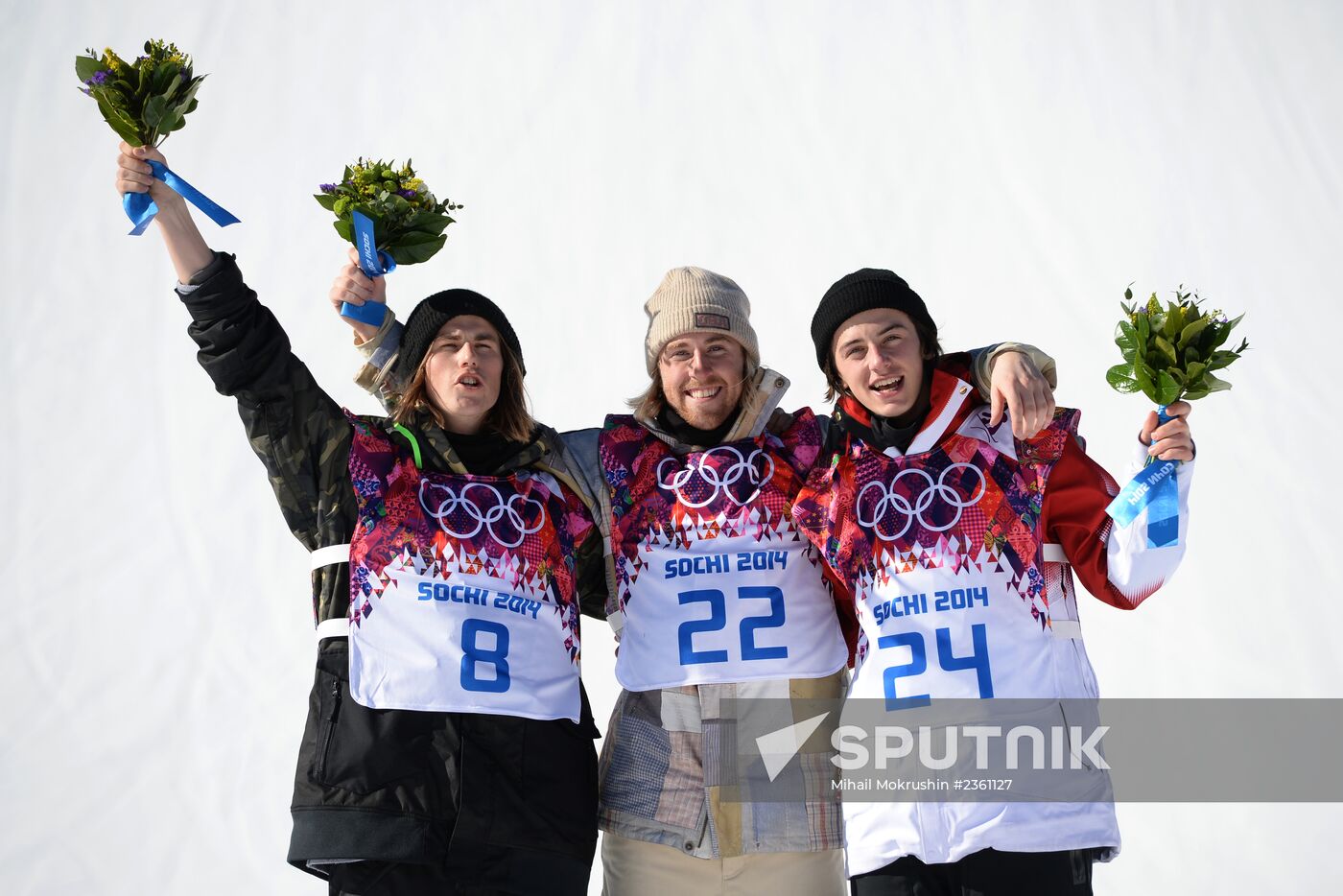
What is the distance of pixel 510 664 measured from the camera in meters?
2.60

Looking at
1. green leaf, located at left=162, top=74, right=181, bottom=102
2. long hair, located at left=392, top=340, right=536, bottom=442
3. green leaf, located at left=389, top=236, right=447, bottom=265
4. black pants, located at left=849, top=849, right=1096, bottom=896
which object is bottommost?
black pants, located at left=849, top=849, right=1096, bottom=896

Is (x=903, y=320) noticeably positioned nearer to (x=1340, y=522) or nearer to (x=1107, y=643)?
(x=1107, y=643)

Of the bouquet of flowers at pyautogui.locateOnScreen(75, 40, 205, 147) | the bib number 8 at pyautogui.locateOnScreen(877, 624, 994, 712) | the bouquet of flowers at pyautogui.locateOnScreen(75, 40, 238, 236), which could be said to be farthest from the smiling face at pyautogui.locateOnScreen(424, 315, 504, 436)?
the bib number 8 at pyautogui.locateOnScreen(877, 624, 994, 712)

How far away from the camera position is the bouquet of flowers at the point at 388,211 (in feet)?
9.48

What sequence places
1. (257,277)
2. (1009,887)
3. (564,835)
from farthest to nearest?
(257,277), (564,835), (1009,887)

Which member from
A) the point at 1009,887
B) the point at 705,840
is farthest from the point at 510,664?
the point at 1009,887

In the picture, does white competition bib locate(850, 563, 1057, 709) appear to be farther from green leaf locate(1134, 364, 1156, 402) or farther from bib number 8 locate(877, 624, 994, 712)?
green leaf locate(1134, 364, 1156, 402)

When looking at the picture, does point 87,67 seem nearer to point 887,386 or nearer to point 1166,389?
point 887,386

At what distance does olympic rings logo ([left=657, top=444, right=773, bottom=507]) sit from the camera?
2.80m

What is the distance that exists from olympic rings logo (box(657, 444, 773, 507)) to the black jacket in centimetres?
40

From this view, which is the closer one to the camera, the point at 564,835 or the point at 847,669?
the point at 564,835

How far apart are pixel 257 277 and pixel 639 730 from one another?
5852mm

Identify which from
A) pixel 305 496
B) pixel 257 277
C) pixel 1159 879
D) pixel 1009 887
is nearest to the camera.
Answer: pixel 1009 887

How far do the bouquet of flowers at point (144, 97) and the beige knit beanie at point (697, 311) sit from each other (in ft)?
3.67
